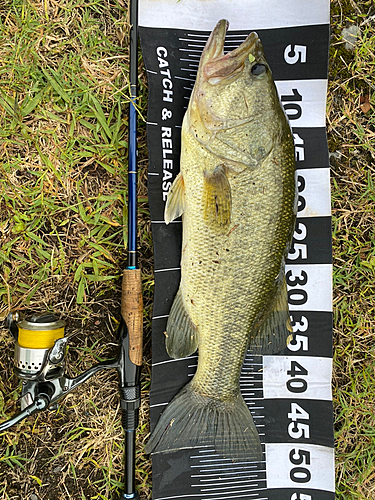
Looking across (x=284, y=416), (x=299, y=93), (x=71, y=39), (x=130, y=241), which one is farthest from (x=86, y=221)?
(x=284, y=416)

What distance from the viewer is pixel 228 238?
5.64 feet

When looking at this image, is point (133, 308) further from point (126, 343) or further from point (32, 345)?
point (32, 345)

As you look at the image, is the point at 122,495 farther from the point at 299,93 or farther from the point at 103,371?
the point at 299,93

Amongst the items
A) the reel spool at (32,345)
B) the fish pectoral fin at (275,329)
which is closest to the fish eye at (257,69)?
the fish pectoral fin at (275,329)

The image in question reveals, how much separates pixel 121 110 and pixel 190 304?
119 centimetres

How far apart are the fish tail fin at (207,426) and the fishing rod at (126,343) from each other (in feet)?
0.57

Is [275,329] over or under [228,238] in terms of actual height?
under

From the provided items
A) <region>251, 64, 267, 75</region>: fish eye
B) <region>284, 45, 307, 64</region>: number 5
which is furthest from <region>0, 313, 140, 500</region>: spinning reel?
<region>284, 45, 307, 64</region>: number 5

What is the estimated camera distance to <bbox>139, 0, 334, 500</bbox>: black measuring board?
201cm

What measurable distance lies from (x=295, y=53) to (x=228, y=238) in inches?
49.5

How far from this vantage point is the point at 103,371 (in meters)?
2.09

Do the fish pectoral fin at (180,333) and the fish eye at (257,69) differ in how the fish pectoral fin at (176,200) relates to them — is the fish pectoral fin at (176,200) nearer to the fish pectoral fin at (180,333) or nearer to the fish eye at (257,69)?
the fish pectoral fin at (180,333)

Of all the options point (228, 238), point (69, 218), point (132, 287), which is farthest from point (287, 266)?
point (69, 218)

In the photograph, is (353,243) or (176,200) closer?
(176,200)
